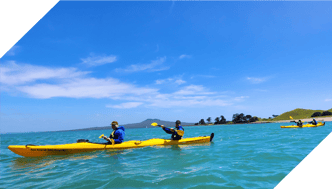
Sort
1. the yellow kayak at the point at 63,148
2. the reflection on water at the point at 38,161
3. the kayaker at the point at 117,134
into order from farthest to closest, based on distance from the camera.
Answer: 1. the kayaker at the point at 117,134
2. the yellow kayak at the point at 63,148
3. the reflection on water at the point at 38,161

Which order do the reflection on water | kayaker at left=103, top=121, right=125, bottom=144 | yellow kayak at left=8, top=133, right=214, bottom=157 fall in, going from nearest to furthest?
1. the reflection on water
2. yellow kayak at left=8, top=133, right=214, bottom=157
3. kayaker at left=103, top=121, right=125, bottom=144

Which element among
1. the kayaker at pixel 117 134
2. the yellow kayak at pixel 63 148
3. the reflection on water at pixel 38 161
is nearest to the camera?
the reflection on water at pixel 38 161

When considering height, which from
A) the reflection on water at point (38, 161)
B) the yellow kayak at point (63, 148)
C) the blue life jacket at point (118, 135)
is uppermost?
the blue life jacket at point (118, 135)

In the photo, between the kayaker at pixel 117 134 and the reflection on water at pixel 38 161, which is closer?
the reflection on water at pixel 38 161

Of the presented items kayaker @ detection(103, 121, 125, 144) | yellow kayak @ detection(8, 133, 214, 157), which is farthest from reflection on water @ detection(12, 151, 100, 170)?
kayaker @ detection(103, 121, 125, 144)

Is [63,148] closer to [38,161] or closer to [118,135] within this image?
[38,161]

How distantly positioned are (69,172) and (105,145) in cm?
442

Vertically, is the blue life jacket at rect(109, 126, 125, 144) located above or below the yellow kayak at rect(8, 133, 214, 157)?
above

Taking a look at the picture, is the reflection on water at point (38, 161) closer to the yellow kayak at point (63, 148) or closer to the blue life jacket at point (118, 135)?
the yellow kayak at point (63, 148)

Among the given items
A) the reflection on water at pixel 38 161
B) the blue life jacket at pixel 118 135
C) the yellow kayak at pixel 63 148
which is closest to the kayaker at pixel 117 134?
the blue life jacket at pixel 118 135

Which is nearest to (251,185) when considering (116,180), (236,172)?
(236,172)

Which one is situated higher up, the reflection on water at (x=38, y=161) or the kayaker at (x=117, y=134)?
the kayaker at (x=117, y=134)

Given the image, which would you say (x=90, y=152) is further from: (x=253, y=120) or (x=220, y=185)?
(x=253, y=120)

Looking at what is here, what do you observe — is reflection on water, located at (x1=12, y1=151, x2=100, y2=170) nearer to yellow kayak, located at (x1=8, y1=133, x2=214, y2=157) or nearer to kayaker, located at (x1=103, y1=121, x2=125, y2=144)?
yellow kayak, located at (x1=8, y1=133, x2=214, y2=157)
